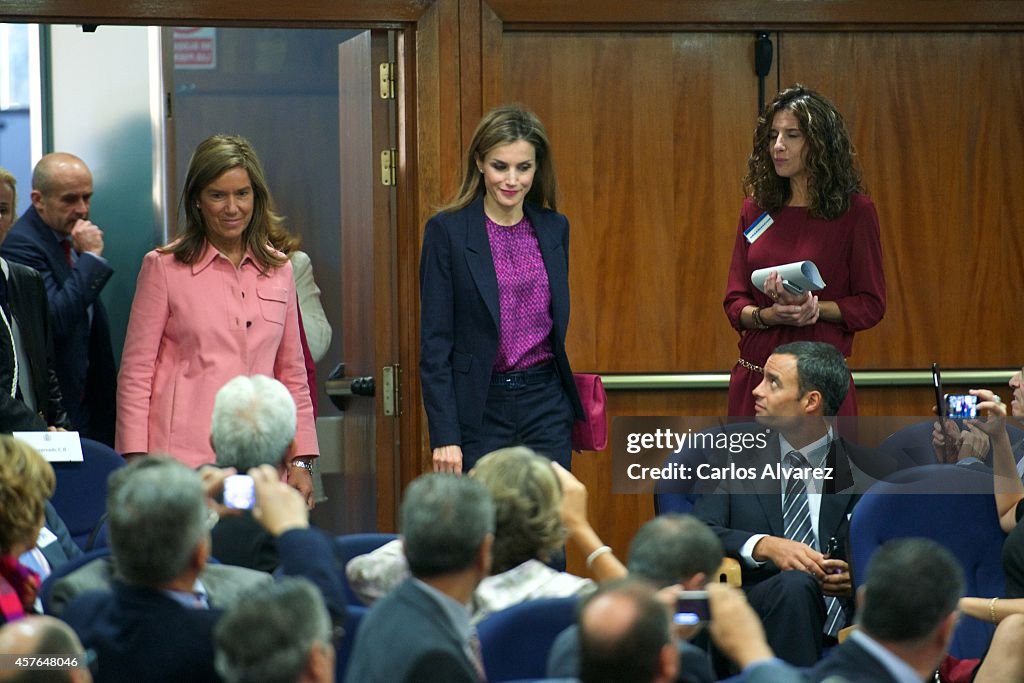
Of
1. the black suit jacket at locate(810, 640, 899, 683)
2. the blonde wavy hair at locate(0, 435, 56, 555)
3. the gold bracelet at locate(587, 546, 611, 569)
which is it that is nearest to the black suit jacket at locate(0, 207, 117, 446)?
the blonde wavy hair at locate(0, 435, 56, 555)

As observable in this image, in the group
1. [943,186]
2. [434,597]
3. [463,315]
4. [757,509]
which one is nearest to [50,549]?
[434,597]

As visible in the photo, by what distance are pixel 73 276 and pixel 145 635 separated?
2.88 meters

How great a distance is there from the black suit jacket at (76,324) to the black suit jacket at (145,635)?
105 inches

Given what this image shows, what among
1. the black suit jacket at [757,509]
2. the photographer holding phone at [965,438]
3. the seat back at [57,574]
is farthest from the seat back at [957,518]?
the seat back at [57,574]

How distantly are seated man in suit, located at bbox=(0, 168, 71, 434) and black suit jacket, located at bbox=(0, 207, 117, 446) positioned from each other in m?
0.28

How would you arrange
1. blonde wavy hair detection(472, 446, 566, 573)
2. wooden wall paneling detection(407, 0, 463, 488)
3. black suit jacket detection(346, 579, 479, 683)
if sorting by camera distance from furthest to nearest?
wooden wall paneling detection(407, 0, 463, 488) → blonde wavy hair detection(472, 446, 566, 573) → black suit jacket detection(346, 579, 479, 683)

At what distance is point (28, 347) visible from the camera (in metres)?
4.57

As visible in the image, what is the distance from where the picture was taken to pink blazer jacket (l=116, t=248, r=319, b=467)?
4.54 m

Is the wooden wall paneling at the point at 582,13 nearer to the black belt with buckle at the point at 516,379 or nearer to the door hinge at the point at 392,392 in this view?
the door hinge at the point at 392,392

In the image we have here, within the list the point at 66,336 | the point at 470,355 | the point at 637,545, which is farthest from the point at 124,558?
the point at 66,336

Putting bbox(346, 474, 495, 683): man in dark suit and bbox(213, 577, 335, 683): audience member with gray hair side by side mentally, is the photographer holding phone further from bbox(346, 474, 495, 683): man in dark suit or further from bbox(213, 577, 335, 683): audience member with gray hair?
bbox(213, 577, 335, 683): audience member with gray hair

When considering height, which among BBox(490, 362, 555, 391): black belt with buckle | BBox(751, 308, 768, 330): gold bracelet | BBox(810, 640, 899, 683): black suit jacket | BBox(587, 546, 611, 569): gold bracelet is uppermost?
BBox(751, 308, 768, 330): gold bracelet

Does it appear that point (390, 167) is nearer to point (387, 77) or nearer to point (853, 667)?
point (387, 77)

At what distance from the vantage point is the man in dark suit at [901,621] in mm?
2488
